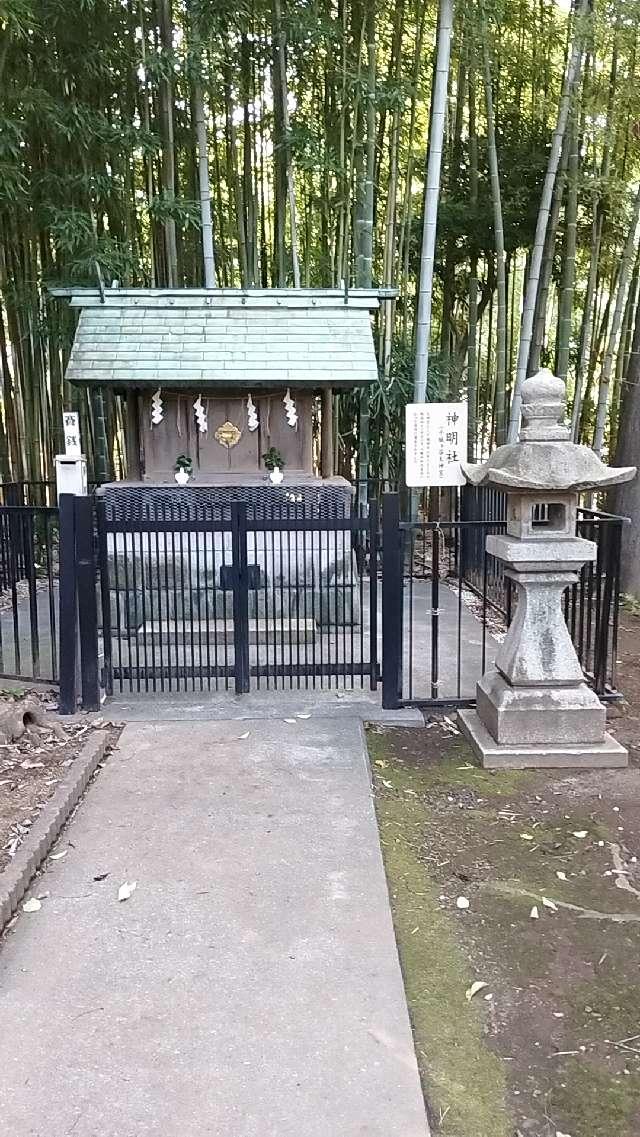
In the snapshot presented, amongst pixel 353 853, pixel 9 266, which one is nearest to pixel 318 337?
pixel 9 266

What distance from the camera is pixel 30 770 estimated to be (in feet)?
12.9

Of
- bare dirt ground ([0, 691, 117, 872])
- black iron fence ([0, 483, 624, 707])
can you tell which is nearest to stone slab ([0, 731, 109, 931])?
bare dirt ground ([0, 691, 117, 872])

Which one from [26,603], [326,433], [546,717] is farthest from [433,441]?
[26,603]

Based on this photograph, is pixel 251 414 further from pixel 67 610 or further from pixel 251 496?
pixel 67 610

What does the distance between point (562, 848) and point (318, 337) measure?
5.05 metres

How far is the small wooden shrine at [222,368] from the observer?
6902mm

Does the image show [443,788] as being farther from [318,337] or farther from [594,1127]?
[318,337]

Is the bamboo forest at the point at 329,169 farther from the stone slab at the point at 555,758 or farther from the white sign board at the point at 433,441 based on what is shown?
the stone slab at the point at 555,758

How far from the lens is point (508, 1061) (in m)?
2.17

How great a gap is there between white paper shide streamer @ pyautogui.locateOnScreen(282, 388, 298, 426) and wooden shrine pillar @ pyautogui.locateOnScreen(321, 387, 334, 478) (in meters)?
0.34

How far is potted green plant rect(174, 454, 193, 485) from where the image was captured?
288 inches

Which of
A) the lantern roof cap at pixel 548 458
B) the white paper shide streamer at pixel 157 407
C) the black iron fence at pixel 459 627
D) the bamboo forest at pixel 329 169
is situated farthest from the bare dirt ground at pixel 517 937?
the bamboo forest at pixel 329 169

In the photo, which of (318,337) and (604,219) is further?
(604,219)

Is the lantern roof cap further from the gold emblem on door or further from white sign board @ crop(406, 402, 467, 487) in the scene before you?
the gold emblem on door
